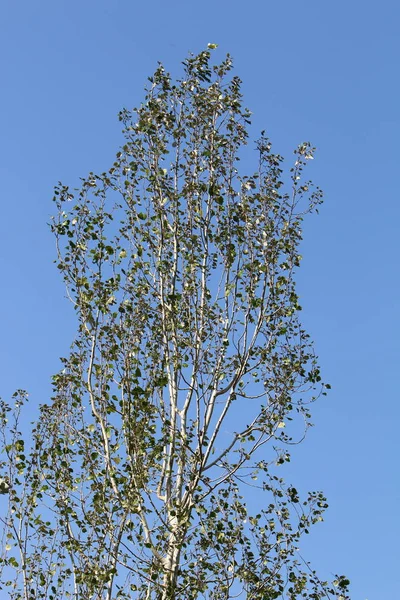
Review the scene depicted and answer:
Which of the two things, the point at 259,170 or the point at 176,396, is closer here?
the point at 176,396

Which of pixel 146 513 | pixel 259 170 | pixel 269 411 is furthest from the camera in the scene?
pixel 259 170

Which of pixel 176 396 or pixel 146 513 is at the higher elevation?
pixel 176 396

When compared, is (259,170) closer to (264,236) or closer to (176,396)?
(264,236)

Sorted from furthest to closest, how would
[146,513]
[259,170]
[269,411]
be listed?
[259,170] < [269,411] < [146,513]

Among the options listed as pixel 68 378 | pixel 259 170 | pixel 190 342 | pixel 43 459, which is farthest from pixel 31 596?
pixel 259 170

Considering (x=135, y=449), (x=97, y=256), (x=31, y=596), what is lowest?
(x=31, y=596)

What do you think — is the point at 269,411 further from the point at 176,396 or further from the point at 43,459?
the point at 43,459

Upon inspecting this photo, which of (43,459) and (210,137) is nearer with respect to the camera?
(43,459)

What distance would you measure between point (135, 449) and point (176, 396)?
3.22ft

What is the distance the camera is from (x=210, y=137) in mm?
16062

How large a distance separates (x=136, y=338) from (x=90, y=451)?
1.78m

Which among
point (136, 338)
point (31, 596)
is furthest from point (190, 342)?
point (31, 596)

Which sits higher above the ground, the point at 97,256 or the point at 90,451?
the point at 97,256

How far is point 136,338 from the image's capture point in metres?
14.9
